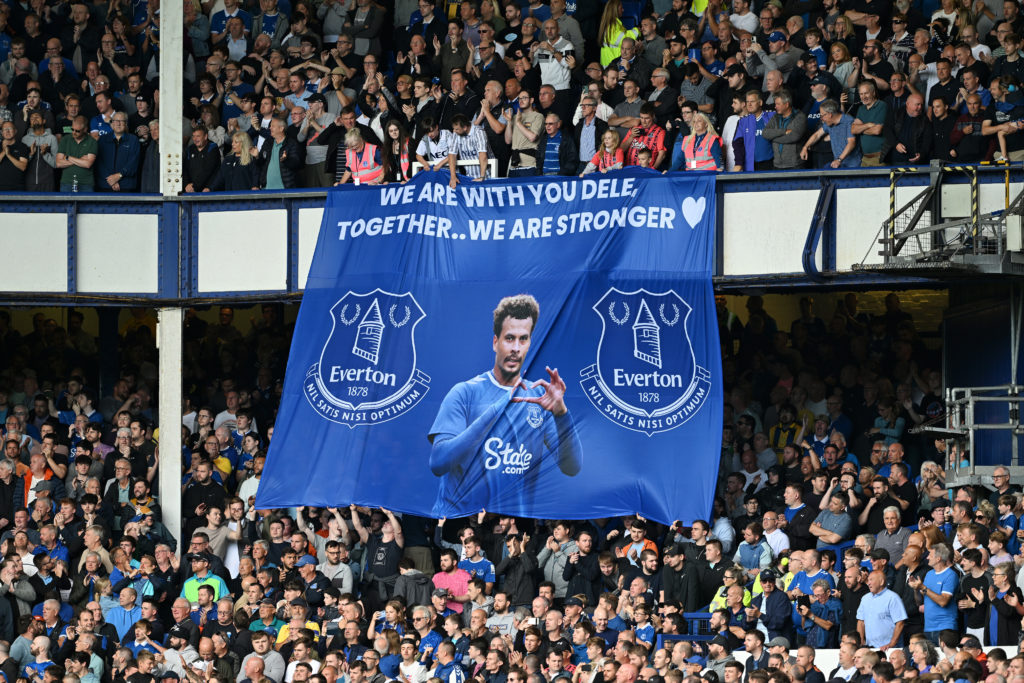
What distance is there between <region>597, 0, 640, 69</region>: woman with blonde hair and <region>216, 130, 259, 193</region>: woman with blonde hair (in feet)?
13.6

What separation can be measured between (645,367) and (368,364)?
303 centimetres

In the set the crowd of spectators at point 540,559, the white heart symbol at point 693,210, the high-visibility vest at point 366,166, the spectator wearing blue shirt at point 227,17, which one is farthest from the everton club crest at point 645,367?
the spectator wearing blue shirt at point 227,17

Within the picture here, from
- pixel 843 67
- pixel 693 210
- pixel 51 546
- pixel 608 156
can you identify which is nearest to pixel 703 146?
pixel 693 210

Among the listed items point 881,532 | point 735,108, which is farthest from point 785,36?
point 881,532

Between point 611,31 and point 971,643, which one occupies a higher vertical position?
point 611,31

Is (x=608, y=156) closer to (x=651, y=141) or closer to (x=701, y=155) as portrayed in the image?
(x=651, y=141)

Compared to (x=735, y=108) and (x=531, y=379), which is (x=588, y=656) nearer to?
(x=531, y=379)

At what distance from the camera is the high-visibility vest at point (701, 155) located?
21500 millimetres

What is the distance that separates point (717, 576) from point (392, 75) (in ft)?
26.0

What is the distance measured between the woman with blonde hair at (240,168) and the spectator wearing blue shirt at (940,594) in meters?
9.33

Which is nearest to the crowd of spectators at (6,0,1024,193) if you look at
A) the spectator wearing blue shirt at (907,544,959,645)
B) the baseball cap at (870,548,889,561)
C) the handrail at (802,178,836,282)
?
the handrail at (802,178,836,282)

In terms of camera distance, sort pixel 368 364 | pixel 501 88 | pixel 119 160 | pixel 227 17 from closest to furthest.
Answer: pixel 368 364
pixel 501 88
pixel 119 160
pixel 227 17

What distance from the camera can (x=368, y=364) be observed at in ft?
72.0

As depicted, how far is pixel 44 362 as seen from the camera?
25.0m
